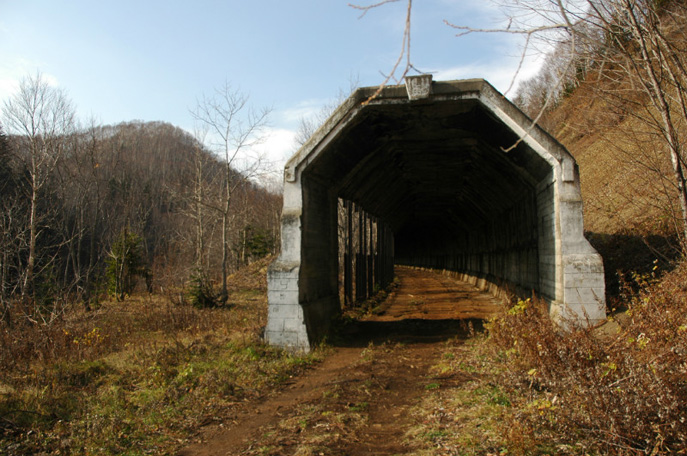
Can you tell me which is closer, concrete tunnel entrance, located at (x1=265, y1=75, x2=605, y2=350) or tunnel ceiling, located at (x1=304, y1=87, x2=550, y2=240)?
concrete tunnel entrance, located at (x1=265, y1=75, x2=605, y2=350)

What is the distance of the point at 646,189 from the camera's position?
50.3 feet

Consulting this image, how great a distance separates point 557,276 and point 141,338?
997cm

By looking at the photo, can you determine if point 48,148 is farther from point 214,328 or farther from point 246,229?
point 246,229

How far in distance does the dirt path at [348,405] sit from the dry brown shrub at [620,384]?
1.61m

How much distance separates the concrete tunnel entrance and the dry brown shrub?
1.91 m

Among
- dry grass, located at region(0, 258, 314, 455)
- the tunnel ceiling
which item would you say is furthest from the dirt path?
the tunnel ceiling

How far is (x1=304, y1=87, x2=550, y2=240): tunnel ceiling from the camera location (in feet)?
35.5

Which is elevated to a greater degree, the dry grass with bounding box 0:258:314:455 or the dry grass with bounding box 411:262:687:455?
the dry grass with bounding box 411:262:687:455

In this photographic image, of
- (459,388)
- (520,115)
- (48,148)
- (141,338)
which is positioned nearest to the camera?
(459,388)

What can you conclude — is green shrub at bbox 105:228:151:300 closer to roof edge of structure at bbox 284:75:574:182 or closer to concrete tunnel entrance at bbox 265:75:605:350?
concrete tunnel entrance at bbox 265:75:605:350

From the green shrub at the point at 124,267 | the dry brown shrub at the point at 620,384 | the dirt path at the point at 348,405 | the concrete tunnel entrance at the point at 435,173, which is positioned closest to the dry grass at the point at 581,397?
the dry brown shrub at the point at 620,384

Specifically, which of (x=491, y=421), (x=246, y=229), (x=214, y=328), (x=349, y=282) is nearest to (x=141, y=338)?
(x=214, y=328)

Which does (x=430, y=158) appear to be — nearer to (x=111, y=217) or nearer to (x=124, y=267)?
(x=124, y=267)

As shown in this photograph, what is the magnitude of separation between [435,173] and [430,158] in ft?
7.96
